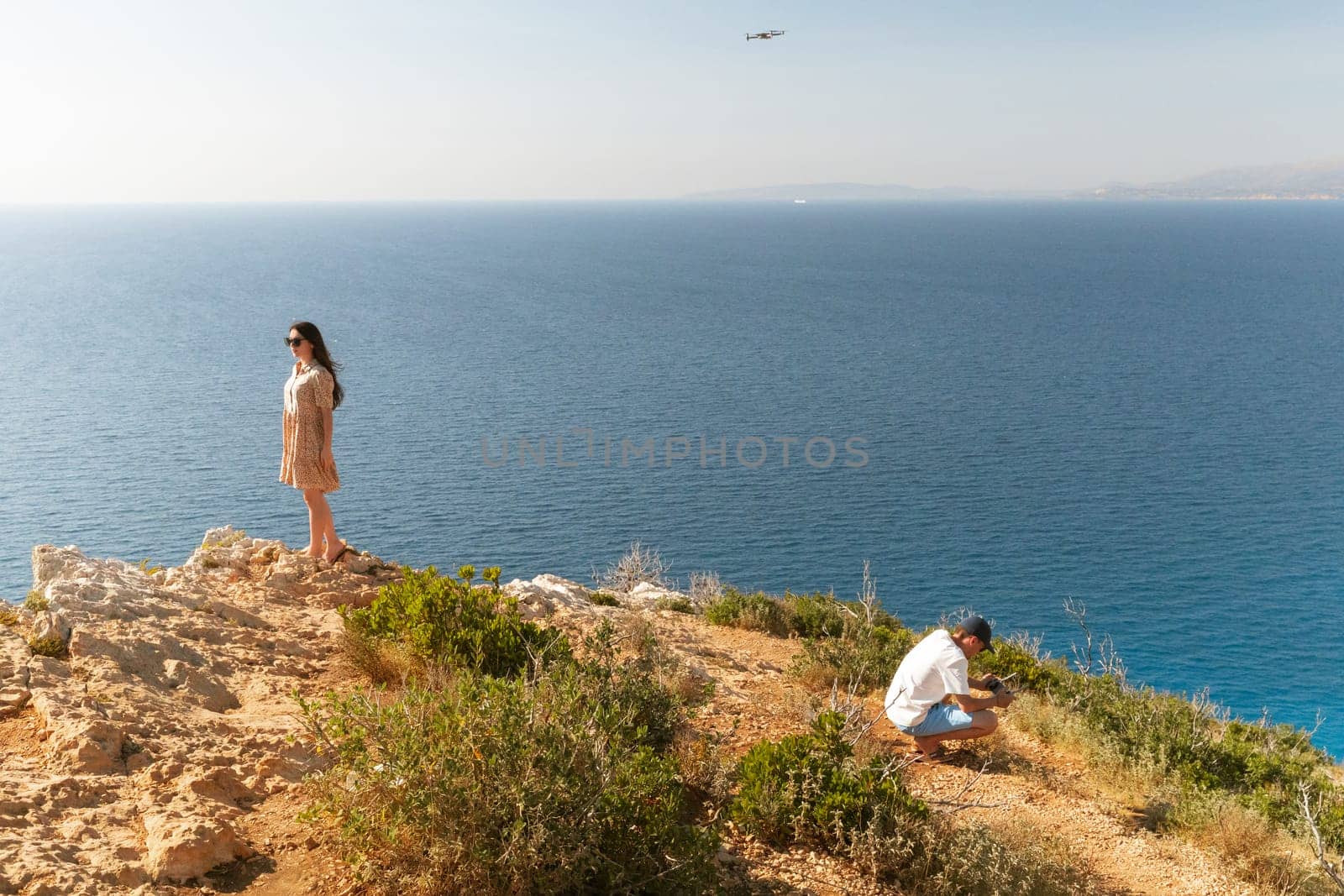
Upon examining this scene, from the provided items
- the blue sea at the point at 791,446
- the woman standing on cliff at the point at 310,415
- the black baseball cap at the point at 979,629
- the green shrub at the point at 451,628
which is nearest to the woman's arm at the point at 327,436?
the woman standing on cliff at the point at 310,415

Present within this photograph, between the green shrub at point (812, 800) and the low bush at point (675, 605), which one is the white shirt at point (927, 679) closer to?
the green shrub at point (812, 800)

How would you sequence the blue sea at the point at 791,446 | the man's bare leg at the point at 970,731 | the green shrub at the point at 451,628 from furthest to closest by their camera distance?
the blue sea at the point at 791,446 → the man's bare leg at the point at 970,731 → the green shrub at the point at 451,628

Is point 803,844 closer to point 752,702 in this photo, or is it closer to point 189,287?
point 752,702

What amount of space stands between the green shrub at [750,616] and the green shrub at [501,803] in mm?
8187

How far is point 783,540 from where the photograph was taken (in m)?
38.3

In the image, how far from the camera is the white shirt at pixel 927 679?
640 centimetres

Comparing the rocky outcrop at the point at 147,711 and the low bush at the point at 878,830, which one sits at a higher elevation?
the rocky outcrop at the point at 147,711

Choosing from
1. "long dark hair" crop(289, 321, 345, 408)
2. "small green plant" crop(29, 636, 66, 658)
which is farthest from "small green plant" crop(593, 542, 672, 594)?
"small green plant" crop(29, 636, 66, 658)

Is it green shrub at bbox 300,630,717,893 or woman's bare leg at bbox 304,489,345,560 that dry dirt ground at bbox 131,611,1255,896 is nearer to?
green shrub at bbox 300,630,717,893

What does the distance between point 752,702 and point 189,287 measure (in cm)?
11307

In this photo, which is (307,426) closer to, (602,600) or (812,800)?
(812,800)

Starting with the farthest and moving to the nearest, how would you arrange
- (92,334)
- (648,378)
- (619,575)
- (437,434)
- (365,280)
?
(365,280) → (92,334) → (648,378) → (437,434) → (619,575)

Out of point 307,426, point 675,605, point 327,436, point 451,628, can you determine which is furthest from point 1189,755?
point 675,605

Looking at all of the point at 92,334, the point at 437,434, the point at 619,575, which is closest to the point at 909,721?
the point at 619,575
